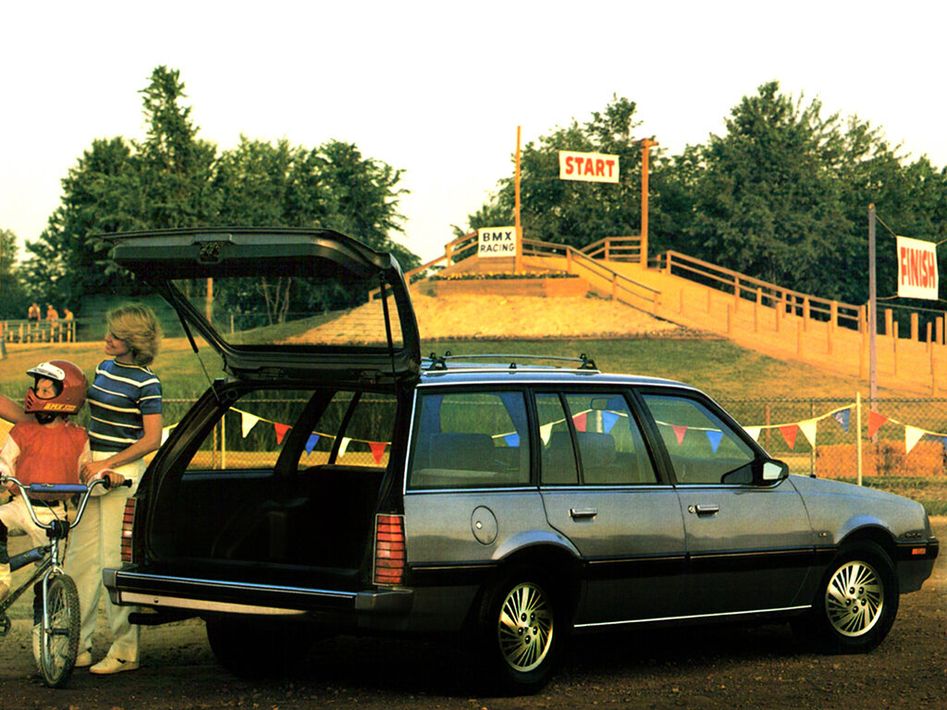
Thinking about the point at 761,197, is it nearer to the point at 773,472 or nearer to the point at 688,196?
the point at 688,196

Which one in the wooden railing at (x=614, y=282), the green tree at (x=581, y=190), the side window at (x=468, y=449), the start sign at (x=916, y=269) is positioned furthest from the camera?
the green tree at (x=581, y=190)

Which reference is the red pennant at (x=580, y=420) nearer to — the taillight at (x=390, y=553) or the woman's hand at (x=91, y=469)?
the taillight at (x=390, y=553)

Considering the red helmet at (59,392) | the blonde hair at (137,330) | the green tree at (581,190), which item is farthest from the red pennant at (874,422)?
the green tree at (581,190)

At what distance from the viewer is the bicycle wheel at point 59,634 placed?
7.82 metres

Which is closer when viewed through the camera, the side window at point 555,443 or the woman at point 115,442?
the side window at point 555,443

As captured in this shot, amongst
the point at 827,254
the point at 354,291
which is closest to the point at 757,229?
the point at 827,254

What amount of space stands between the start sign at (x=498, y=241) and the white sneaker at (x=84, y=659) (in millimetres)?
62464

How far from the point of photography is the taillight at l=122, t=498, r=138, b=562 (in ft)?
26.4

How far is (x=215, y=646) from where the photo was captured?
835 centimetres

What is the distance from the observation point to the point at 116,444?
836cm

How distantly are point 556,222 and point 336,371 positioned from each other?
83.3m

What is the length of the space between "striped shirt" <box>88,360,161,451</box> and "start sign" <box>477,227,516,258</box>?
6244 centimetres

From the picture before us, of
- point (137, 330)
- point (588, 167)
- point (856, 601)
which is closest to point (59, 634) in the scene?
point (137, 330)

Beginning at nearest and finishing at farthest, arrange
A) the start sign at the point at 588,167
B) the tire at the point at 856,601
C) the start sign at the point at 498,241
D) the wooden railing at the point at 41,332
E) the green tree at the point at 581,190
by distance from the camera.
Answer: the tire at the point at 856,601 → the wooden railing at the point at 41,332 → the start sign at the point at 498,241 → the start sign at the point at 588,167 → the green tree at the point at 581,190
